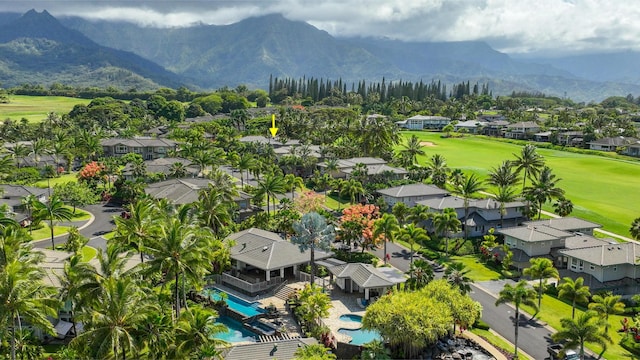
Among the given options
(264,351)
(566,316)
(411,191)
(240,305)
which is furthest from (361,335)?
(411,191)

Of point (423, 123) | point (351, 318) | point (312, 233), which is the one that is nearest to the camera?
point (351, 318)

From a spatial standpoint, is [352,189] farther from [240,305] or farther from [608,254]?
[608,254]

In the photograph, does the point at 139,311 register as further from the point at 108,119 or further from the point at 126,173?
the point at 108,119

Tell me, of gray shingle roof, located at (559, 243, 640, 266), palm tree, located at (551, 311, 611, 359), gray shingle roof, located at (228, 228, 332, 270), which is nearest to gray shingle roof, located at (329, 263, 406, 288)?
gray shingle roof, located at (228, 228, 332, 270)

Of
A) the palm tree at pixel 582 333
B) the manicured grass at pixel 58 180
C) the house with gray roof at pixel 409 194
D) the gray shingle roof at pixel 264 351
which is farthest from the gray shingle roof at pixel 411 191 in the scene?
the manicured grass at pixel 58 180

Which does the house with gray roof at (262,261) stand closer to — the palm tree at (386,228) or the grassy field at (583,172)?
the palm tree at (386,228)

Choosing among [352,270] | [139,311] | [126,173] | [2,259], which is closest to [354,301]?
[352,270]
